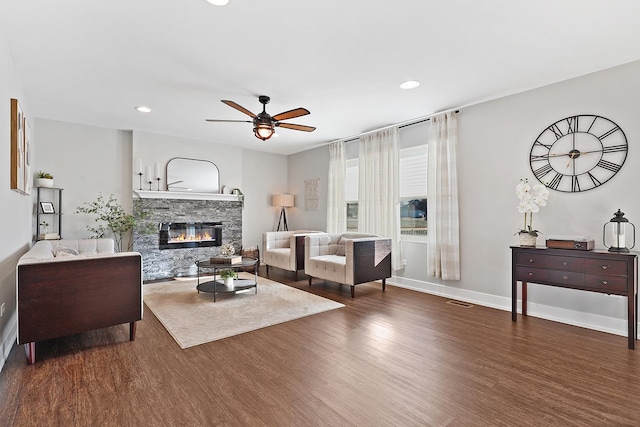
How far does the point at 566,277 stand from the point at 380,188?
2846mm

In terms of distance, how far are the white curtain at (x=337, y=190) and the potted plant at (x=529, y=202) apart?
3115mm

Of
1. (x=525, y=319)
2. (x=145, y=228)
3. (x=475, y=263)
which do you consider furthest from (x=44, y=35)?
(x=525, y=319)

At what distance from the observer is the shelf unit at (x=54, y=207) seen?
4.87 m

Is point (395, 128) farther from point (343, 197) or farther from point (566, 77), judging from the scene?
point (566, 77)

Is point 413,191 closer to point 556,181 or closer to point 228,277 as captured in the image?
point 556,181

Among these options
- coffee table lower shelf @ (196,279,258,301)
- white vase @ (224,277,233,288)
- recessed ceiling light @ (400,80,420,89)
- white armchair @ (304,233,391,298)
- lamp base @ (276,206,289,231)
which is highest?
recessed ceiling light @ (400,80,420,89)

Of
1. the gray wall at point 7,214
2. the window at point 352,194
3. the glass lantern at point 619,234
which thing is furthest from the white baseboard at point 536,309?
the gray wall at point 7,214

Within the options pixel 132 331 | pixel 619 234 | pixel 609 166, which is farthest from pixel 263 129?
pixel 619 234

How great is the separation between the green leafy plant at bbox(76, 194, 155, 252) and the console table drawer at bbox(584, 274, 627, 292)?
6.10 metres

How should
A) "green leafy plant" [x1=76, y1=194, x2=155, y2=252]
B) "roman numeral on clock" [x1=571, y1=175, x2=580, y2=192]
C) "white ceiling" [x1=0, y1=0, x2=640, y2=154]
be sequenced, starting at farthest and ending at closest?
"green leafy plant" [x1=76, y1=194, x2=155, y2=252], "roman numeral on clock" [x1=571, y1=175, x2=580, y2=192], "white ceiling" [x1=0, y1=0, x2=640, y2=154]

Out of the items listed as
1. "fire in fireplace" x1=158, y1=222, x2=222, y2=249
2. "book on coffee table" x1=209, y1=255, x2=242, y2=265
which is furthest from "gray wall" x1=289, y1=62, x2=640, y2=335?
"fire in fireplace" x1=158, y1=222, x2=222, y2=249

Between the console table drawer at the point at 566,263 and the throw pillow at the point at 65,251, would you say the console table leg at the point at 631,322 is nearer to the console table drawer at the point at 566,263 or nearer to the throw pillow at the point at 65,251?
the console table drawer at the point at 566,263

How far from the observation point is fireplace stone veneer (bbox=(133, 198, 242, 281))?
567 centimetres

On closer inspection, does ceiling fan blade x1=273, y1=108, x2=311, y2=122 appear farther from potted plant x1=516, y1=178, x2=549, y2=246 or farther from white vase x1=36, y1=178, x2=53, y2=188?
white vase x1=36, y1=178, x2=53, y2=188
